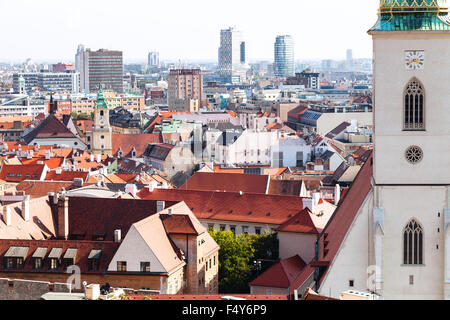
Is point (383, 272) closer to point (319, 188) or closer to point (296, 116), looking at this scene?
point (319, 188)

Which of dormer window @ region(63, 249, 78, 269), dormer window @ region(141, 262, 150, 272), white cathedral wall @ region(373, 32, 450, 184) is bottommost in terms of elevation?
dormer window @ region(141, 262, 150, 272)

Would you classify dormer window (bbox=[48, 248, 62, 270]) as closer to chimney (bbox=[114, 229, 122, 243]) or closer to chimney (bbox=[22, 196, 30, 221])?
chimney (bbox=[114, 229, 122, 243])

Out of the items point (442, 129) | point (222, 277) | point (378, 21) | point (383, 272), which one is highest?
point (378, 21)

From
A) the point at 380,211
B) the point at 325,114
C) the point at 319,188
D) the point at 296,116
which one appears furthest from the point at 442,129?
the point at 296,116

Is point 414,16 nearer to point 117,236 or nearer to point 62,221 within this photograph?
point 117,236

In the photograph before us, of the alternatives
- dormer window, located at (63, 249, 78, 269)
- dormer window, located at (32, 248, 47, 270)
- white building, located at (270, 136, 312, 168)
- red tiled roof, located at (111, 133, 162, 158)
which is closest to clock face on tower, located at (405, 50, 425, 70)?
dormer window, located at (63, 249, 78, 269)
